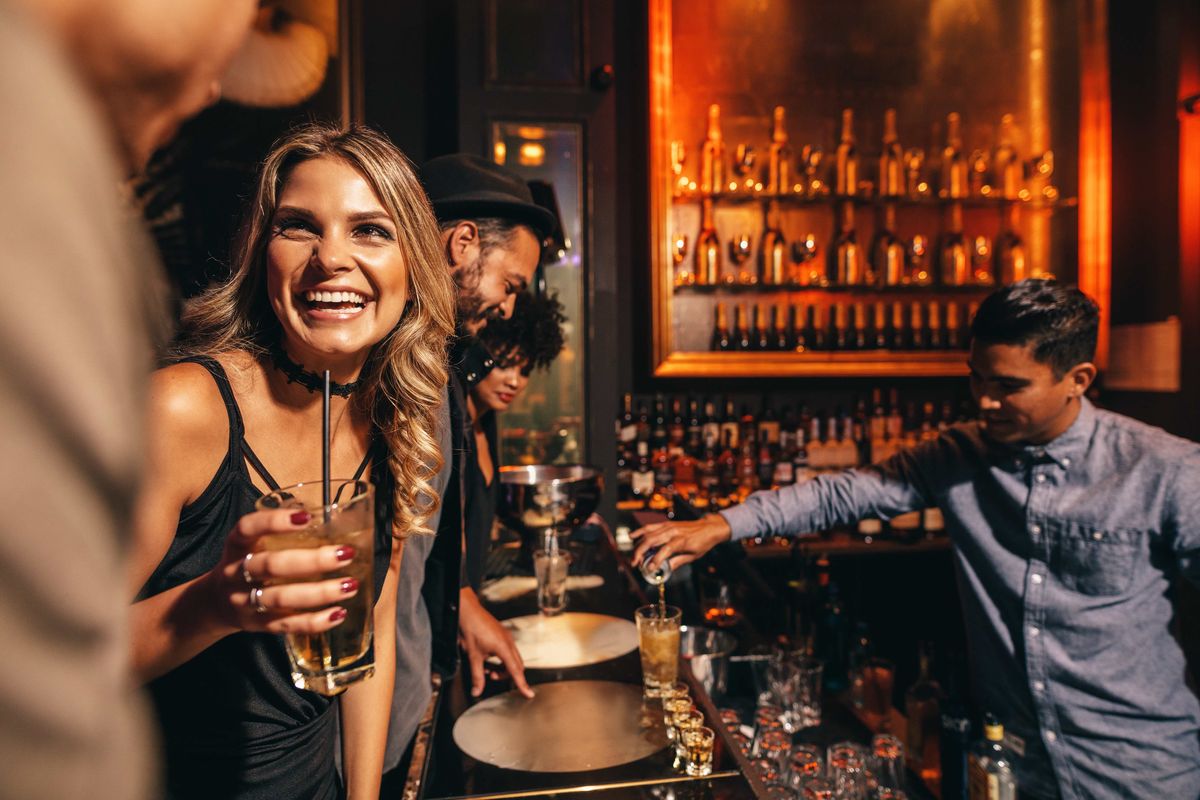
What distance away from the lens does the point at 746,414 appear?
4.36 metres

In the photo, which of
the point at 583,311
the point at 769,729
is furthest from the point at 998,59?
the point at 769,729

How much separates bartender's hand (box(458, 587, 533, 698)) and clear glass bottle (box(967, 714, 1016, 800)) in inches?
46.7

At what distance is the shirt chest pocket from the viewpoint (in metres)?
1.89

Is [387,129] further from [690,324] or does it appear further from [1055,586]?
[1055,586]

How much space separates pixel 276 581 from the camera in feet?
2.55

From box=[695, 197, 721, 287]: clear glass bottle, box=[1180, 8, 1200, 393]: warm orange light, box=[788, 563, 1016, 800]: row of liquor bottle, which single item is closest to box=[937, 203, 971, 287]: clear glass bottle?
box=[1180, 8, 1200, 393]: warm orange light

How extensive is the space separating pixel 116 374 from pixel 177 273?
4.02 m

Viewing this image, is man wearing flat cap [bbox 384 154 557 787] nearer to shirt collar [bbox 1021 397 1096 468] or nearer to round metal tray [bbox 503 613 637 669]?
round metal tray [bbox 503 613 637 669]

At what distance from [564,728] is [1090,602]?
1.51 meters

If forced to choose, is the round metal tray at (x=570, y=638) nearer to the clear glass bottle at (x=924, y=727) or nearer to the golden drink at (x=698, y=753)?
the golden drink at (x=698, y=753)

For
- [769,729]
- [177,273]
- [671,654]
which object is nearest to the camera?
[671,654]

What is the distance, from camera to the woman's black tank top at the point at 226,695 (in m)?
1.11

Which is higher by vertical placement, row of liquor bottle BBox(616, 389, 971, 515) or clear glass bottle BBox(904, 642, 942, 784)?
row of liquor bottle BBox(616, 389, 971, 515)

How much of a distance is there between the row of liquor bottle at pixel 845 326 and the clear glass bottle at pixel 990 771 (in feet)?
8.16
